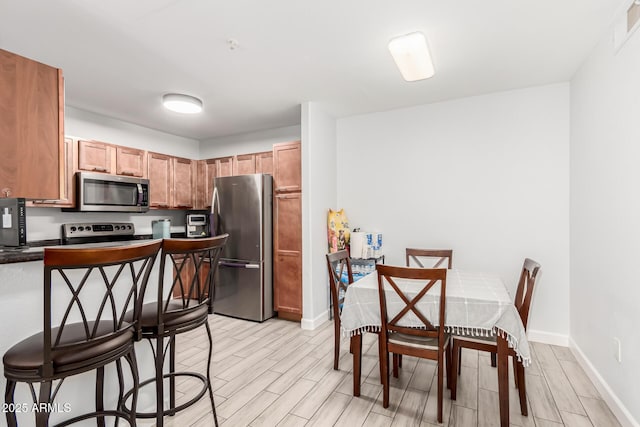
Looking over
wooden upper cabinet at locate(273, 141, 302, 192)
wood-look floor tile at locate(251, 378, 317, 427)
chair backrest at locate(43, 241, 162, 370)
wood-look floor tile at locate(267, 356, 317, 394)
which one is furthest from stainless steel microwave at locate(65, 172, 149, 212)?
wood-look floor tile at locate(251, 378, 317, 427)

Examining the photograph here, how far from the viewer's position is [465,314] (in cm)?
189

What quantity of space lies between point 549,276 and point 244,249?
3336 millimetres

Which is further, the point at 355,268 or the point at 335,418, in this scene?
the point at 355,268

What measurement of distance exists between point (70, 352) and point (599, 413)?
294cm

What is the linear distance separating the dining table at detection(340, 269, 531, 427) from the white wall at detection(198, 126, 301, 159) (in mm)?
2966

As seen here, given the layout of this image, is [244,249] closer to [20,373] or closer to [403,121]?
[403,121]

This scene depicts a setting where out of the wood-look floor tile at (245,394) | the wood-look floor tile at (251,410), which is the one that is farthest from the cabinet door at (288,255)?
the wood-look floor tile at (251,410)

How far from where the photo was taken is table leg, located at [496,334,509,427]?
1770 millimetres

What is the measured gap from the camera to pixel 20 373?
110cm

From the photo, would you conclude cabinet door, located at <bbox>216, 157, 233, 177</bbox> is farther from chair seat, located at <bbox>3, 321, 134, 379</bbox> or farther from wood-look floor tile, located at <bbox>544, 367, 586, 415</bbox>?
wood-look floor tile, located at <bbox>544, 367, 586, 415</bbox>

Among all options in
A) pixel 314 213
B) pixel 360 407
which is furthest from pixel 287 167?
pixel 360 407

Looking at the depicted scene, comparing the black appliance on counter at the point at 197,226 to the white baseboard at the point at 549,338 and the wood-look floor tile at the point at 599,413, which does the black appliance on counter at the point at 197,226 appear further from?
the wood-look floor tile at the point at 599,413

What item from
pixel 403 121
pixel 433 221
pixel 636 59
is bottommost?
pixel 433 221

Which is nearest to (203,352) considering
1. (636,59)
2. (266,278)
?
(266,278)
